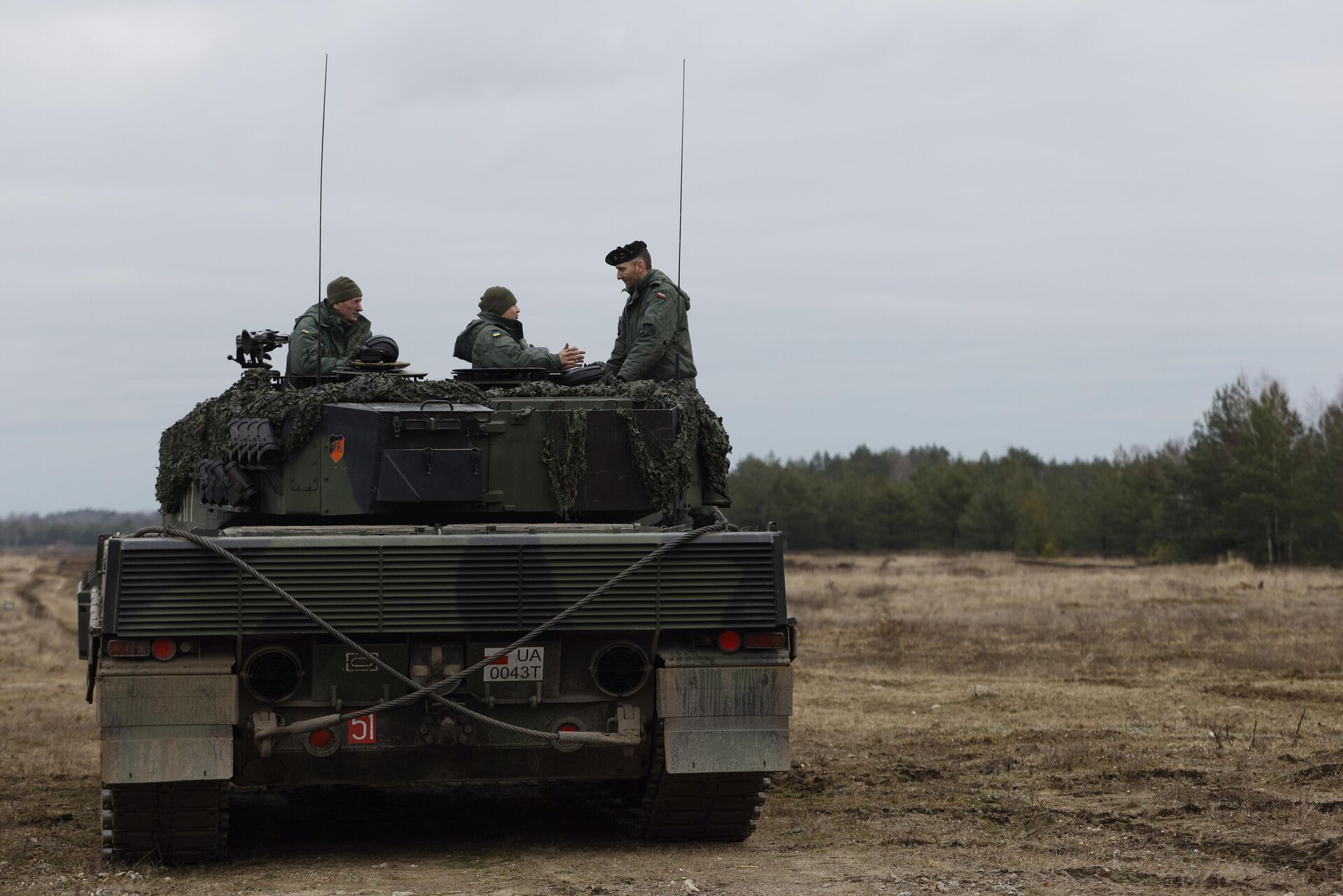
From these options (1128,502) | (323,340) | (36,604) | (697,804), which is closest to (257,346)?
(323,340)

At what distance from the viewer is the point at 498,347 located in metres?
10.1

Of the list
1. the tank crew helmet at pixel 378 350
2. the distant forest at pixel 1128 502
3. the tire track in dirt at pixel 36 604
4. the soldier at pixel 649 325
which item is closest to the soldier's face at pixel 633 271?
the soldier at pixel 649 325

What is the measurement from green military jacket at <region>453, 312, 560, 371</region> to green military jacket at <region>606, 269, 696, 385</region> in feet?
1.35

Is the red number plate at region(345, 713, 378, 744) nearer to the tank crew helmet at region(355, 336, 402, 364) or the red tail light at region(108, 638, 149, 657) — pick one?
the red tail light at region(108, 638, 149, 657)

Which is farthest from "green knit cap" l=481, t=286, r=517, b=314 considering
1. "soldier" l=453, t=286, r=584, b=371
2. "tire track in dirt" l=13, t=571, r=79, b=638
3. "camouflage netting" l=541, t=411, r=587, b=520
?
"tire track in dirt" l=13, t=571, r=79, b=638

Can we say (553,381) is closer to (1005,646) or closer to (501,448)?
(501,448)

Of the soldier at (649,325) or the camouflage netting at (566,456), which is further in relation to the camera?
the soldier at (649,325)

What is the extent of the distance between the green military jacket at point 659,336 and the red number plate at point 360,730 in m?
2.80

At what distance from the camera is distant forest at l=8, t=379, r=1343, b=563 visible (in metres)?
56.7

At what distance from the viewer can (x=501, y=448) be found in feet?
28.3

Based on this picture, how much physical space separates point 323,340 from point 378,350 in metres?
0.62

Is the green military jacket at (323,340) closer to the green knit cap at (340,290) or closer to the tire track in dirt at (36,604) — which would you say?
the green knit cap at (340,290)

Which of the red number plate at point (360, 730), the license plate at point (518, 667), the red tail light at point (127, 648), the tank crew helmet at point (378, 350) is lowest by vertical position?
the red number plate at point (360, 730)

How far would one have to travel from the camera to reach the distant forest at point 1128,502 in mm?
56719
